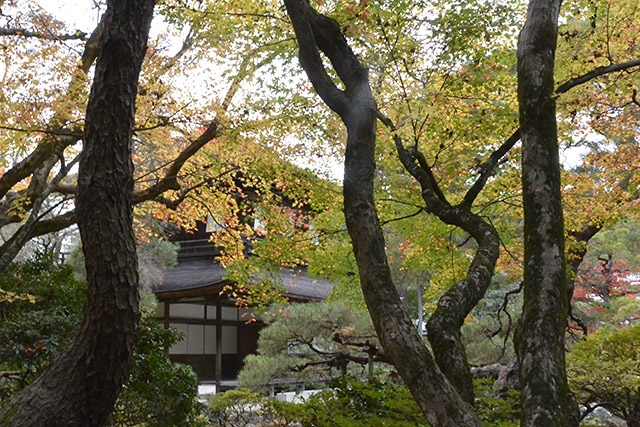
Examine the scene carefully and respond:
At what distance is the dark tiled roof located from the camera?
41.6ft

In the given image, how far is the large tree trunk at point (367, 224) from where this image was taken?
112 inches

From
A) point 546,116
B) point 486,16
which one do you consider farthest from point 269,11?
point 546,116

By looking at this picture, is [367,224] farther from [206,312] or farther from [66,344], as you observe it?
[206,312]

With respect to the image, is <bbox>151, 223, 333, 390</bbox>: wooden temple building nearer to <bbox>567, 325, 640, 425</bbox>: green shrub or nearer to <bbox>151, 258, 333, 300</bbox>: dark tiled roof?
<bbox>151, 258, 333, 300</bbox>: dark tiled roof

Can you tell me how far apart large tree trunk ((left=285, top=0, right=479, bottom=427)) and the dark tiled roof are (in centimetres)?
832

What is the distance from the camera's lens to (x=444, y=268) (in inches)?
364

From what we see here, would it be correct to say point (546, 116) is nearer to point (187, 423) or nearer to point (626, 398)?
point (626, 398)

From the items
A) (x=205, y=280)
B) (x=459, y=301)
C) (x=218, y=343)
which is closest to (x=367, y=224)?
(x=459, y=301)

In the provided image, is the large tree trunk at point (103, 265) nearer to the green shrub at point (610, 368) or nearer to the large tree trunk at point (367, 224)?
the large tree trunk at point (367, 224)

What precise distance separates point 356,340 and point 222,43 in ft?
20.4

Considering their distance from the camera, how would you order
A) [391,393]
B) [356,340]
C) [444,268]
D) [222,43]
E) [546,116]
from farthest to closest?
1. [356,340]
2. [444,268]
3. [222,43]
4. [391,393]
5. [546,116]

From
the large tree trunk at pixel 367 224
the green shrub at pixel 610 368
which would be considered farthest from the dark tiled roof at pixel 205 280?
the large tree trunk at pixel 367 224

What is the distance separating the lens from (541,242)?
3049 mm

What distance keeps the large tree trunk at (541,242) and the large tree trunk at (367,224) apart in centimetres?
40
